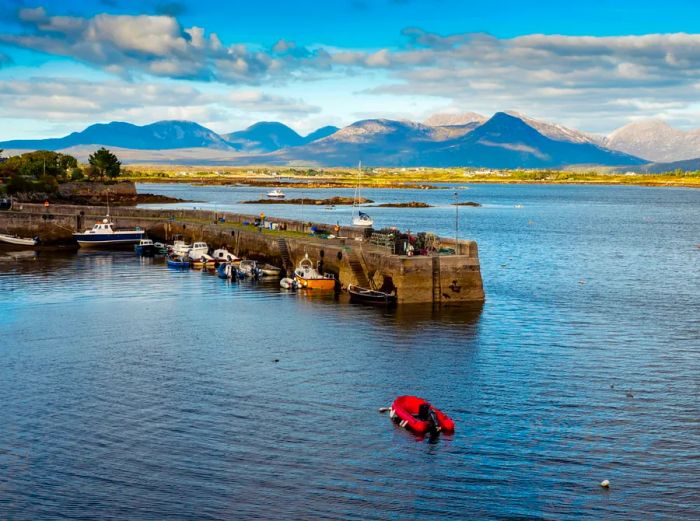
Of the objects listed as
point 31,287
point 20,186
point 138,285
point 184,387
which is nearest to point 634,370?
point 184,387

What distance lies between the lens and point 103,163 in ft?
607

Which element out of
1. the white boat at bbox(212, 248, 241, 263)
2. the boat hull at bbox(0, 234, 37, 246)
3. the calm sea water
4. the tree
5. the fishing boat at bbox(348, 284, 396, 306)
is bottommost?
the calm sea water

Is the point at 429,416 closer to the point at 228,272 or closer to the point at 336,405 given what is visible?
the point at 336,405

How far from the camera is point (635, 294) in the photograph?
210ft

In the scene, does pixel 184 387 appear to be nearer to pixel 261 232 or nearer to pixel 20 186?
pixel 261 232

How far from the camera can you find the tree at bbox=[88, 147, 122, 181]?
7264 inches

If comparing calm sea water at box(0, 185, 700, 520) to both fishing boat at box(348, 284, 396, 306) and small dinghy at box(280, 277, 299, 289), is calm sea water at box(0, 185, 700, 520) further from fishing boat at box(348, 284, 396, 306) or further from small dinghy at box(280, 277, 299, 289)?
small dinghy at box(280, 277, 299, 289)

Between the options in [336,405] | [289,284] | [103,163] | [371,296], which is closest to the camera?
[336,405]

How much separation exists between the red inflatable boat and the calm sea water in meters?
0.52

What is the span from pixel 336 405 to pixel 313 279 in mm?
30183

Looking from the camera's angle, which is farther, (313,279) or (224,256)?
(224,256)

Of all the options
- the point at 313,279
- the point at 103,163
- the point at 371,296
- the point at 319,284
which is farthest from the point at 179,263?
the point at 103,163

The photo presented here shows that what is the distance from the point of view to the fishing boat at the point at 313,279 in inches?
2493

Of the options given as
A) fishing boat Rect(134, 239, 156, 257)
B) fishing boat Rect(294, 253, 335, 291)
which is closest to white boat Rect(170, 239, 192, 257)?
fishing boat Rect(134, 239, 156, 257)
